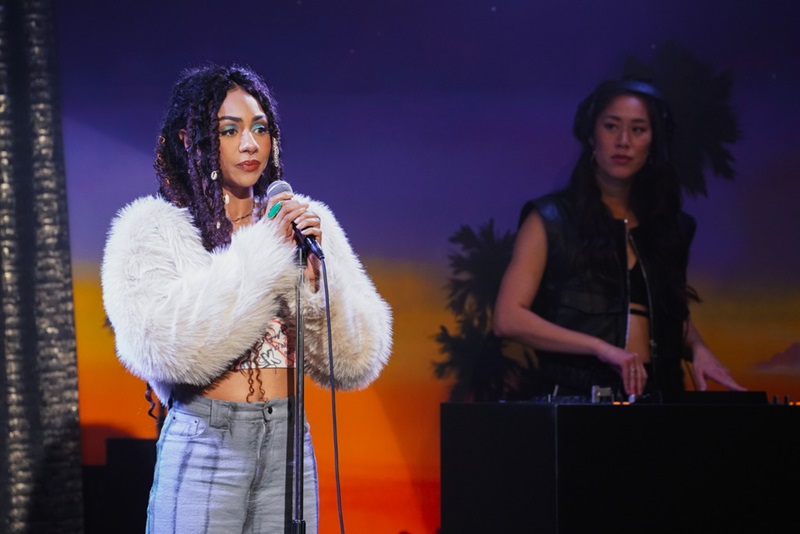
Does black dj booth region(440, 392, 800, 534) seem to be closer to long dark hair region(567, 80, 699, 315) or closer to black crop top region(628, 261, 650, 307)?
black crop top region(628, 261, 650, 307)

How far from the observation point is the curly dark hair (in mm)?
2199

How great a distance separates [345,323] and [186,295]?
1.20 feet

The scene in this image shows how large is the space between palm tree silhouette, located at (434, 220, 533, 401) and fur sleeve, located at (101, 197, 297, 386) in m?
2.09

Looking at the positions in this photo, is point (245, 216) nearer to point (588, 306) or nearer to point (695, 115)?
point (588, 306)

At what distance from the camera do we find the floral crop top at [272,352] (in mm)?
2057

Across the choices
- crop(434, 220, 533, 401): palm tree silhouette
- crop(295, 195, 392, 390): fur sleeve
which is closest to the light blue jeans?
crop(295, 195, 392, 390): fur sleeve

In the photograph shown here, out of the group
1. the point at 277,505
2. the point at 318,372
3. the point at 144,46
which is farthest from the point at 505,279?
the point at 277,505

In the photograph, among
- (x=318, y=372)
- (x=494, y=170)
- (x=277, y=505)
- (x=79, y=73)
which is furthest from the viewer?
(x=494, y=170)

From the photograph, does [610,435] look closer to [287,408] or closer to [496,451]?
[496,451]

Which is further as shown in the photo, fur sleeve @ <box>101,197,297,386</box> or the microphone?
fur sleeve @ <box>101,197,297,386</box>

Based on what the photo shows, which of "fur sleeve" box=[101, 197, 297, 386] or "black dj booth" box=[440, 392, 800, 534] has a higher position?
"fur sleeve" box=[101, 197, 297, 386]

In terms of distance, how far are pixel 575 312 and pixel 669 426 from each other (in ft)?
4.38

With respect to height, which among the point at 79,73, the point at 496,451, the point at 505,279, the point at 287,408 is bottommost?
the point at 496,451

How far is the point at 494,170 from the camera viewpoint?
163 inches
